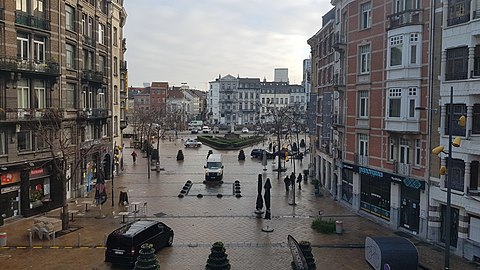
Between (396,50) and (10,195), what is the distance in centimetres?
2310

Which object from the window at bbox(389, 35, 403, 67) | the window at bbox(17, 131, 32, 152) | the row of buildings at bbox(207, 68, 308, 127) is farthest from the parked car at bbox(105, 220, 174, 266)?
the row of buildings at bbox(207, 68, 308, 127)

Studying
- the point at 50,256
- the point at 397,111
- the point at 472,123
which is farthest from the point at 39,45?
the point at 472,123

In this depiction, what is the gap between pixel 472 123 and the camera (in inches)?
789

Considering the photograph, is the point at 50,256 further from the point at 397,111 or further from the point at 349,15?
the point at 349,15

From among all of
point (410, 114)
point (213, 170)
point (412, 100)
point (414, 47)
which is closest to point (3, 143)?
point (213, 170)

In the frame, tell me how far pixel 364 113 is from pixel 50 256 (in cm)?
1953

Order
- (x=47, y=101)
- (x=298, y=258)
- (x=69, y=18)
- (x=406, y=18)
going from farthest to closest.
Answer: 1. (x=69, y=18)
2. (x=47, y=101)
3. (x=406, y=18)
4. (x=298, y=258)

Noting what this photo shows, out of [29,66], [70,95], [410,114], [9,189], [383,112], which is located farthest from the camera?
[70,95]

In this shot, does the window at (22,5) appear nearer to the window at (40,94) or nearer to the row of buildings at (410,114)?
the window at (40,94)

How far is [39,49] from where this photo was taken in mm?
27453

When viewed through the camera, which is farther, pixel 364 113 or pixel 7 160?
pixel 364 113

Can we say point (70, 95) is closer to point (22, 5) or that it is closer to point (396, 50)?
point (22, 5)

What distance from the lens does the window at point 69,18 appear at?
30714 mm

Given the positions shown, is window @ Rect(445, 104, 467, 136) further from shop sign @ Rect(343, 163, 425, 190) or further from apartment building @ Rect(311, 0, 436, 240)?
shop sign @ Rect(343, 163, 425, 190)
